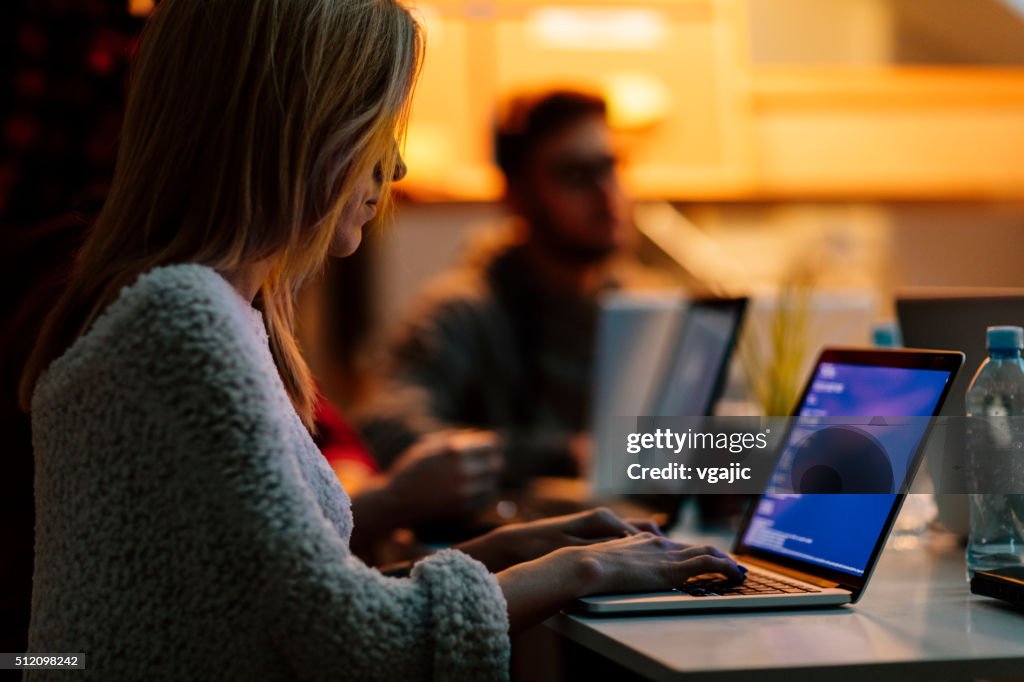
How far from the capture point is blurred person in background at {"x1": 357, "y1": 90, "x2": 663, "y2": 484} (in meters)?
2.59

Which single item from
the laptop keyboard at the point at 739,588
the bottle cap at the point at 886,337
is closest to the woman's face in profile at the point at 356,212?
the laptop keyboard at the point at 739,588

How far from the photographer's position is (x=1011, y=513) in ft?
3.71

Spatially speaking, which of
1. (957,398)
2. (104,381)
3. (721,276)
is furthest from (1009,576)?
(721,276)

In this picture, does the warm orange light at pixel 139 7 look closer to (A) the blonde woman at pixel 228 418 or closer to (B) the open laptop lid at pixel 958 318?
(A) the blonde woman at pixel 228 418

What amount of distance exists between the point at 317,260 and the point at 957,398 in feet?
2.19

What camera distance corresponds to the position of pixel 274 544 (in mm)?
826

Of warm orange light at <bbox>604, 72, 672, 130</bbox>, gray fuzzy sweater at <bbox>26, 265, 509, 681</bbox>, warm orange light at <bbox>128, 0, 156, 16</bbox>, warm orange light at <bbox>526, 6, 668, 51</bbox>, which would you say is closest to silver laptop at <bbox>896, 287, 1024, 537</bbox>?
gray fuzzy sweater at <bbox>26, 265, 509, 681</bbox>

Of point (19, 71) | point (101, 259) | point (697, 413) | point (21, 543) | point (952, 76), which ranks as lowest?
point (21, 543)

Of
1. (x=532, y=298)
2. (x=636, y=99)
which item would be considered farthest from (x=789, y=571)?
(x=636, y=99)

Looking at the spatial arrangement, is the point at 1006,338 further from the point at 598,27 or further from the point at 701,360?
the point at 598,27

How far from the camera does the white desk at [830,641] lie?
809 mm

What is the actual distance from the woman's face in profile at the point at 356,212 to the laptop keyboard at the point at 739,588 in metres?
0.42

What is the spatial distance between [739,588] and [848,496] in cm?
15

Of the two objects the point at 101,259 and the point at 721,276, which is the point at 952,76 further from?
the point at 101,259
